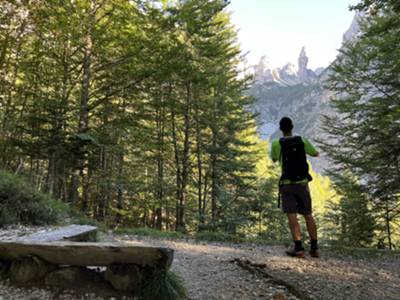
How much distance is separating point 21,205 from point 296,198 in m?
4.50

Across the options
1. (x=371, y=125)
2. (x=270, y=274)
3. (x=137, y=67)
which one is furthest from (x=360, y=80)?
(x=270, y=274)

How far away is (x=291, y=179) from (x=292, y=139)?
0.57m

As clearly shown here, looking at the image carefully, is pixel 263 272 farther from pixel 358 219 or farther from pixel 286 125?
pixel 358 219

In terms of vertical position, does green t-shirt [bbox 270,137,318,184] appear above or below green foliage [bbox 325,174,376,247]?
above

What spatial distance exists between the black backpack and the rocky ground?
1.21 meters

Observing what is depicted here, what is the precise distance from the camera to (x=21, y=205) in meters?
5.45

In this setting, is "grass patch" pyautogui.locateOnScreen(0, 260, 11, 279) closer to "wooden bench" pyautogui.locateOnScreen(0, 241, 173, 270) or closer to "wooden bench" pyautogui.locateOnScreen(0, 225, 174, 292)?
"wooden bench" pyautogui.locateOnScreen(0, 225, 174, 292)

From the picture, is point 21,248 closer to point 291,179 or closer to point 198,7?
point 291,179

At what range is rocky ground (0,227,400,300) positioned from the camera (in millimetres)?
3143

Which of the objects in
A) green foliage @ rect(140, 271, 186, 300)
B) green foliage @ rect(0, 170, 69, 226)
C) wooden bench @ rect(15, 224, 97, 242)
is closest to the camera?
green foliage @ rect(140, 271, 186, 300)

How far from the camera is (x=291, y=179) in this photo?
15.0ft

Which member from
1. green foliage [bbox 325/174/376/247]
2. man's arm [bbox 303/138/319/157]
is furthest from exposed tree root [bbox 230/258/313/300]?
green foliage [bbox 325/174/376/247]

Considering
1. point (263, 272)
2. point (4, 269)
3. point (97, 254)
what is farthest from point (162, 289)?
point (263, 272)

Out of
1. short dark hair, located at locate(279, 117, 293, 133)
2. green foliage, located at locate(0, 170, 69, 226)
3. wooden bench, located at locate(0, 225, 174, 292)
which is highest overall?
short dark hair, located at locate(279, 117, 293, 133)
